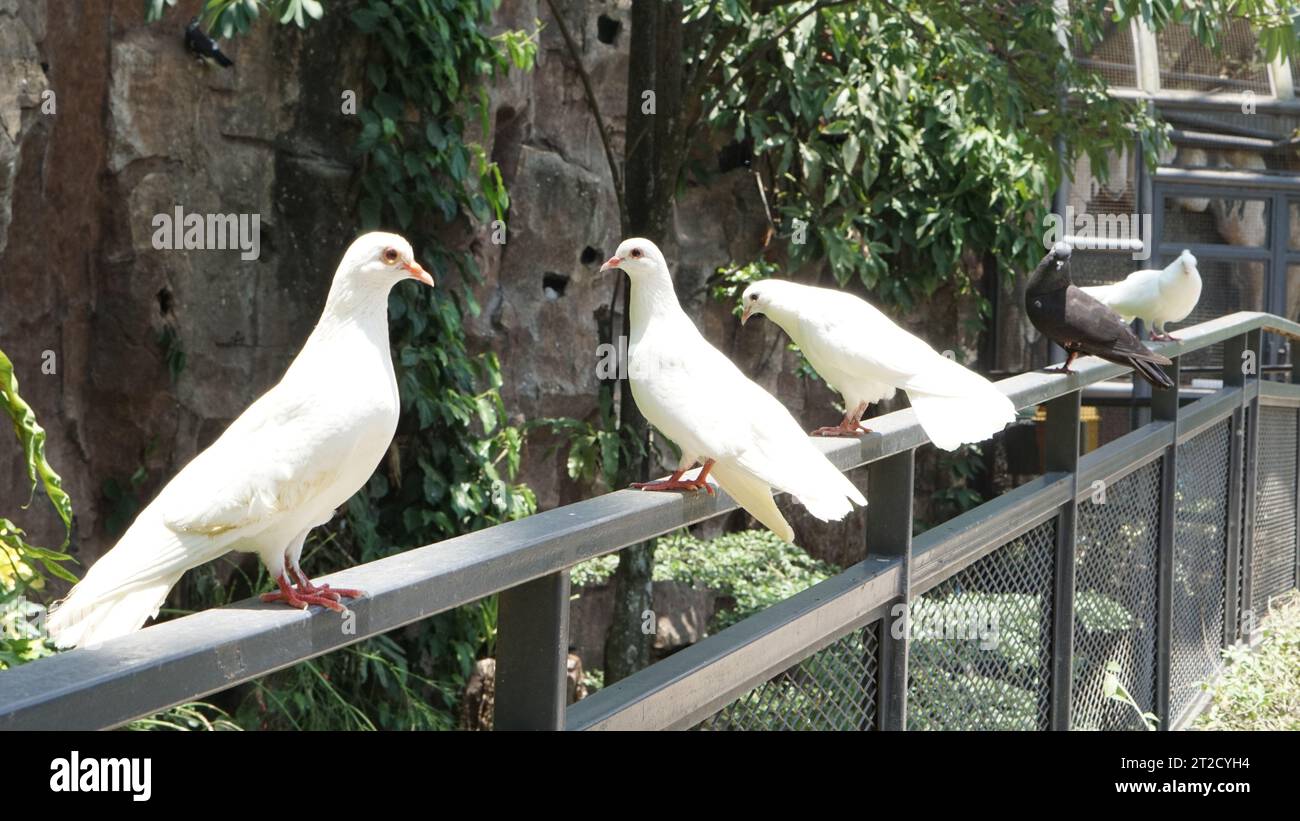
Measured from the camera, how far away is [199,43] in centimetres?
507

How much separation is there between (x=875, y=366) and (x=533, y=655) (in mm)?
1496

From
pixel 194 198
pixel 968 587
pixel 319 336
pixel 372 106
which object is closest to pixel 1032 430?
pixel 372 106

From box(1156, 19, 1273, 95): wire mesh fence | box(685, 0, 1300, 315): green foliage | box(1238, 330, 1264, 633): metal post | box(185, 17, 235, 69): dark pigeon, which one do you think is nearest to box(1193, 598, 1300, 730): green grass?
box(1238, 330, 1264, 633): metal post

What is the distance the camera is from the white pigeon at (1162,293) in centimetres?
487

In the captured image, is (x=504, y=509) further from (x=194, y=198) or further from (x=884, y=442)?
(x=884, y=442)

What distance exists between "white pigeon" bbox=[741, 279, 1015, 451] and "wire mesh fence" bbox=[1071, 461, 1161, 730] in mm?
805

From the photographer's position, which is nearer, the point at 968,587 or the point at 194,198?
the point at 968,587

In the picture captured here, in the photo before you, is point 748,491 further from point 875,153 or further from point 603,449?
point 875,153

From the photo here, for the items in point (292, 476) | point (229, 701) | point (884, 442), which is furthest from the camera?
point (229, 701)

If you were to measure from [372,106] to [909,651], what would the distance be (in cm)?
388

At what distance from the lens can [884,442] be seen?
85.3 inches

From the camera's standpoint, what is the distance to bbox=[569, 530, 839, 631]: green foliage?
7.18 m

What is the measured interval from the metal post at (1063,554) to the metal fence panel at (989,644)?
0.02 meters

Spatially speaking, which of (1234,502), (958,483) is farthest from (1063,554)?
(958,483)
